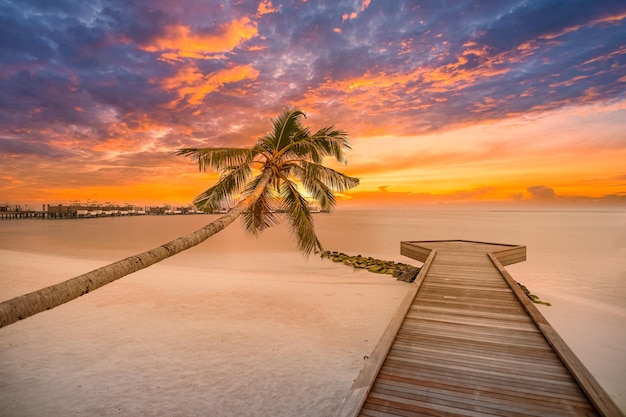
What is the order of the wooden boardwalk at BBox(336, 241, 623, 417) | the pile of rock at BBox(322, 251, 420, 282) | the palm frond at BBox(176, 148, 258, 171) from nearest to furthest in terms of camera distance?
the wooden boardwalk at BBox(336, 241, 623, 417) → the palm frond at BBox(176, 148, 258, 171) → the pile of rock at BBox(322, 251, 420, 282)

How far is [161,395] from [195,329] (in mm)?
3234

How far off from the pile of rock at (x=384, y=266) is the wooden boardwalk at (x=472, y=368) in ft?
27.4

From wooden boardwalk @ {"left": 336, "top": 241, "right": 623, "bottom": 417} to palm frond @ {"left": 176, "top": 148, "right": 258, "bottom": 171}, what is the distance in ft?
21.9

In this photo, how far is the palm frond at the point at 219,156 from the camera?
34.4 feet

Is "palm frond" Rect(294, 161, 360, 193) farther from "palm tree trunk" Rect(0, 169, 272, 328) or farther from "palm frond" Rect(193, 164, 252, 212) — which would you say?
"palm tree trunk" Rect(0, 169, 272, 328)

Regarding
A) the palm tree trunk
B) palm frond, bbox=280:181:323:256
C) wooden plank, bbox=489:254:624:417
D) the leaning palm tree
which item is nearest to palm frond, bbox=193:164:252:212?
the leaning palm tree

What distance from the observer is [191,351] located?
24.2ft

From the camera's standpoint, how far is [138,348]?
7.43m

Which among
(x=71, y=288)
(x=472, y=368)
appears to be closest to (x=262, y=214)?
(x=71, y=288)

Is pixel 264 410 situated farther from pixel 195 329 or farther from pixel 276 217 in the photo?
pixel 276 217

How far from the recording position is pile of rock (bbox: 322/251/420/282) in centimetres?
1562

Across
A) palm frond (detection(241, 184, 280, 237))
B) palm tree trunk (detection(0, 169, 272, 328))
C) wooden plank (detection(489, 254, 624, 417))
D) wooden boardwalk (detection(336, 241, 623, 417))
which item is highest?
palm frond (detection(241, 184, 280, 237))

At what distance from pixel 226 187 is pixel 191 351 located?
5775mm

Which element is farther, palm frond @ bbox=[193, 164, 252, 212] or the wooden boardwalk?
palm frond @ bbox=[193, 164, 252, 212]
